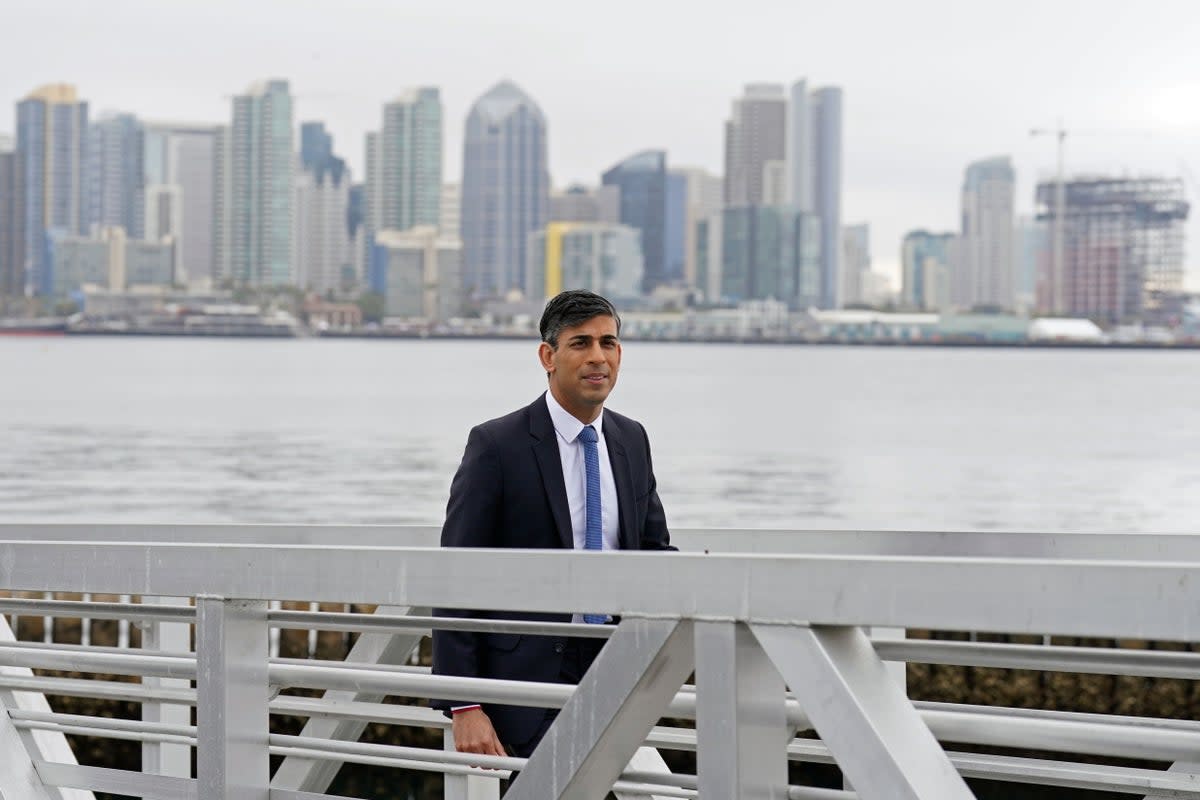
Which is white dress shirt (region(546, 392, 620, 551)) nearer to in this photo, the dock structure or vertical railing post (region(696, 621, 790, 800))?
the dock structure

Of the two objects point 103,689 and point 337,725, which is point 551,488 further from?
point 103,689

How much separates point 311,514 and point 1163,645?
23471 millimetres

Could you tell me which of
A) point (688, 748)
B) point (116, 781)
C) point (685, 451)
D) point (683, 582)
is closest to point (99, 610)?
point (116, 781)

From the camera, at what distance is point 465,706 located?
429 centimetres

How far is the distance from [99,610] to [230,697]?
644 mm

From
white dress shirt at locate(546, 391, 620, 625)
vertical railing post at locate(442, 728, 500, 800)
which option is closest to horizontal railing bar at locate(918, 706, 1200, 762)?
white dress shirt at locate(546, 391, 620, 625)

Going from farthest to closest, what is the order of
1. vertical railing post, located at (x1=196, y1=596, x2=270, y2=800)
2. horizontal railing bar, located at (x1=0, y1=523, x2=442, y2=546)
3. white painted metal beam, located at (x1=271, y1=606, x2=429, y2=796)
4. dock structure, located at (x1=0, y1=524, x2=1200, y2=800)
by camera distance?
horizontal railing bar, located at (x1=0, y1=523, x2=442, y2=546)
white painted metal beam, located at (x1=271, y1=606, x2=429, y2=796)
vertical railing post, located at (x1=196, y1=596, x2=270, y2=800)
dock structure, located at (x1=0, y1=524, x2=1200, y2=800)

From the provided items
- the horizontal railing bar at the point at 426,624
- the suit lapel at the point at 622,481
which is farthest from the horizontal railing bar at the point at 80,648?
the suit lapel at the point at 622,481

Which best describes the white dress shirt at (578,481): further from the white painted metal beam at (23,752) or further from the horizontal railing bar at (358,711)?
the white painted metal beam at (23,752)

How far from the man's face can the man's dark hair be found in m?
0.01

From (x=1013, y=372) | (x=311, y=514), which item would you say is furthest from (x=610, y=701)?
(x=1013, y=372)

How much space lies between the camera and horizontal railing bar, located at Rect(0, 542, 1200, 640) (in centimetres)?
295

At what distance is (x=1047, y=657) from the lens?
10.9ft

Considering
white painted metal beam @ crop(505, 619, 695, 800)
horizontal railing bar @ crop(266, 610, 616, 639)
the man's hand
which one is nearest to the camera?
white painted metal beam @ crop(505, 619, 695, 800)
